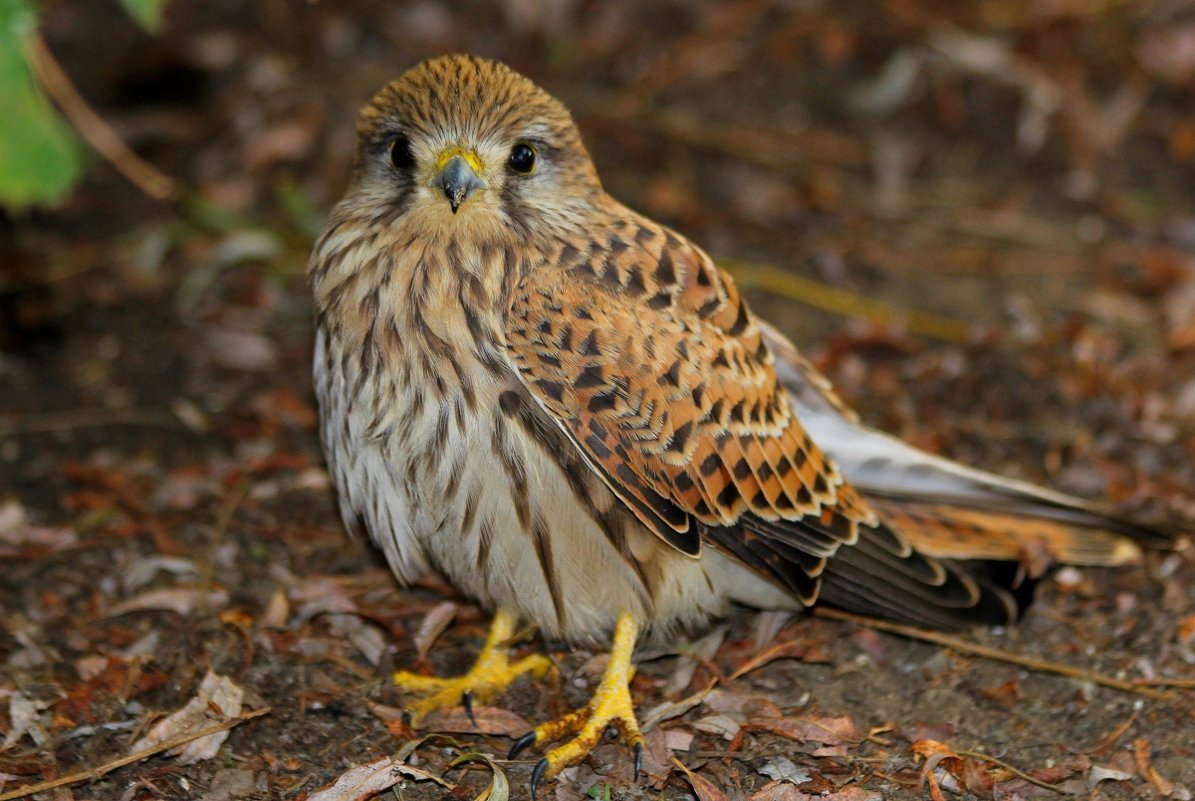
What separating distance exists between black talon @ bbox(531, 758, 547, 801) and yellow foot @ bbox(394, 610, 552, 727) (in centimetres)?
32

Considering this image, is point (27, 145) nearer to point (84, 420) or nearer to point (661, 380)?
point (84, 420)

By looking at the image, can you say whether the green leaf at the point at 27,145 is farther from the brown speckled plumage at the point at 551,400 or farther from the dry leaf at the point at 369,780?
the dry leaf at the point at 369,780

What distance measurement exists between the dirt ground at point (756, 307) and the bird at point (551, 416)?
0.88ft

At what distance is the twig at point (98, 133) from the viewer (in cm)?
583

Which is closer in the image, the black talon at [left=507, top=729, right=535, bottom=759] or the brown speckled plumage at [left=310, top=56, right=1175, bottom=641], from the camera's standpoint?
the brown speckled plumage at [left=310, top=56, right=1175, bottom=641]

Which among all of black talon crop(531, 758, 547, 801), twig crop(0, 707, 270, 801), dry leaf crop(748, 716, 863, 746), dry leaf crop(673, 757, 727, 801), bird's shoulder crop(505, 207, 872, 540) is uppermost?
bird's shoulder crop(505, 207, 872, 540)

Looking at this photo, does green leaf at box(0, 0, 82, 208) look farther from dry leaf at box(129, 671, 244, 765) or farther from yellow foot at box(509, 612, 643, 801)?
yellow foot at box(509, 612, 643, 801)

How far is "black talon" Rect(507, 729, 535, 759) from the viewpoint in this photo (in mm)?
3881

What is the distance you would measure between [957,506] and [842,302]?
1.80 meters

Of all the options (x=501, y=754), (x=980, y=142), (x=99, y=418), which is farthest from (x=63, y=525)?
(x=980, y=142)

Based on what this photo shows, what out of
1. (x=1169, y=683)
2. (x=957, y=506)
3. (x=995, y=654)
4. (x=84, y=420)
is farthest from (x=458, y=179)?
(x=1169, y=683)

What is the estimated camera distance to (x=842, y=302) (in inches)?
243

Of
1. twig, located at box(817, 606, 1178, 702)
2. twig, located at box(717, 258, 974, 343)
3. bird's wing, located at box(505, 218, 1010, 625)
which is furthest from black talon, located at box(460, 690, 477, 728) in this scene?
twig, located at box(717, 258, 974, 343)

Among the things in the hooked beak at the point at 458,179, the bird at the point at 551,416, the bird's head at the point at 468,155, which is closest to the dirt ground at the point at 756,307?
the bird at the point at 551,416
